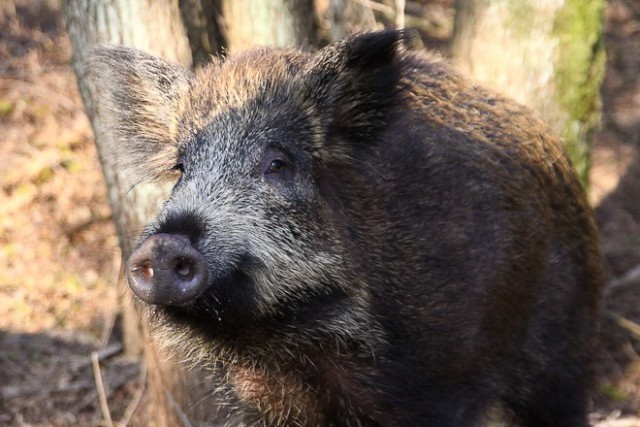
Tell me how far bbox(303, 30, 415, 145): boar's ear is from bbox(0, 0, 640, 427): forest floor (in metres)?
2.24

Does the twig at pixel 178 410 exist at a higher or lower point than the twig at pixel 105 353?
higher

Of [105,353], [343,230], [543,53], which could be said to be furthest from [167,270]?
[105,353]

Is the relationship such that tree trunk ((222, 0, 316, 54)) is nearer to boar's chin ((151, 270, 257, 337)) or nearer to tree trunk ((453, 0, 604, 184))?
tree trunk ((453, 0, 604, 184))

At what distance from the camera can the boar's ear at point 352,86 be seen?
3.18 meters

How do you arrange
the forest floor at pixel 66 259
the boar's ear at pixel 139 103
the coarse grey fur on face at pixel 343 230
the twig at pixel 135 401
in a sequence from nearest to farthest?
the coarse grey fur on face at pixel 343 230
the boar's ear at pixel 139 103
the twig at pixel 135 401
the forest floor at pixel 66 259

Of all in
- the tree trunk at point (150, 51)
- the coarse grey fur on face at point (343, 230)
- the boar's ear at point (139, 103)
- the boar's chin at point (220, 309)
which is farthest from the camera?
the tree trunk at point (150, 51)

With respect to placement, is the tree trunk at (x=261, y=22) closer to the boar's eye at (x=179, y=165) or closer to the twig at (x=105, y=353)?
the boar's eye at (x=179, y=165)

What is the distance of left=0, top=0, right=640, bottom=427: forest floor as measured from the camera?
18.0 ft

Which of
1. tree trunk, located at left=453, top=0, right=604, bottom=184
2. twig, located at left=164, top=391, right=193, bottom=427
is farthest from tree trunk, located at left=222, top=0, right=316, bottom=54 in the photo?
twig, located at left=164, top=391, right=193, bottom=427

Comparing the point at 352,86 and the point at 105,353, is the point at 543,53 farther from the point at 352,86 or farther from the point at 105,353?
the point at 105,353

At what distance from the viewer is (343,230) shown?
3.26 m

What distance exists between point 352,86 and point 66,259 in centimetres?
401

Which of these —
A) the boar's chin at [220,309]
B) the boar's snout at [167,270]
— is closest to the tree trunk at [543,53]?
the boar's chin at [220,309]

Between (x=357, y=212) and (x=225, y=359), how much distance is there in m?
0.81
